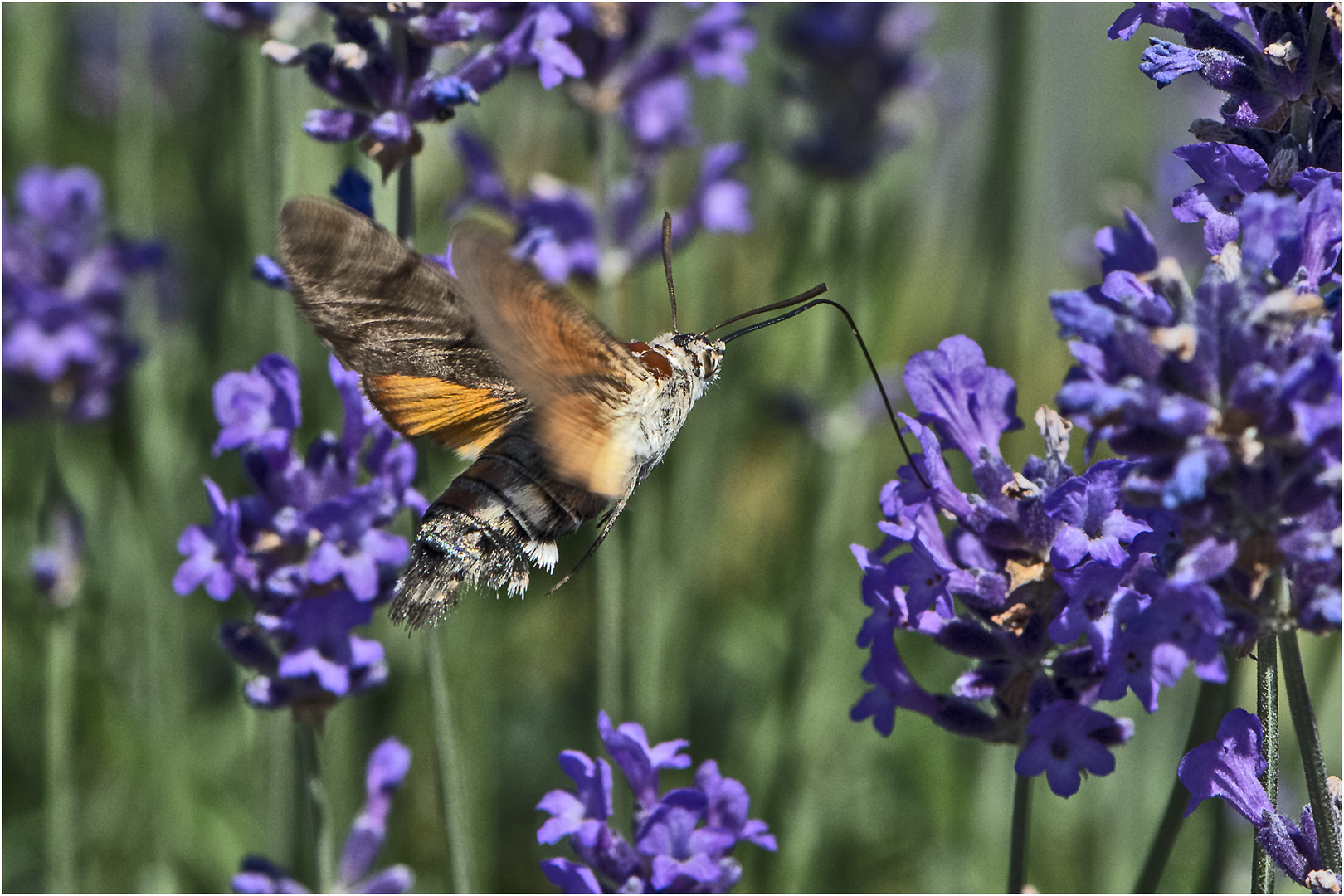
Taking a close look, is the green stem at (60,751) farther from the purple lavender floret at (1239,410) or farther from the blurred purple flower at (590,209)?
the purple lavender floret at (1239,410)

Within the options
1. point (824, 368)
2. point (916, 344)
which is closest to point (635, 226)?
point (824, 368)

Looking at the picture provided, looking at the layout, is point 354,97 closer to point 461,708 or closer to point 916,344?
point 461,708

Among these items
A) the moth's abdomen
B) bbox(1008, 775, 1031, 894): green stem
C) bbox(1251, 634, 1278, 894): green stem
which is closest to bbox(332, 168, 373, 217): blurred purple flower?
the moth's abdomen

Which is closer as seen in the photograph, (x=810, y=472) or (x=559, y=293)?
(x=559, y=293)

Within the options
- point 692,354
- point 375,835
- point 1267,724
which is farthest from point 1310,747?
point 375,835

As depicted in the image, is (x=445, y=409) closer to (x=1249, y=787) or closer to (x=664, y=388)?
(x=664, y=388)

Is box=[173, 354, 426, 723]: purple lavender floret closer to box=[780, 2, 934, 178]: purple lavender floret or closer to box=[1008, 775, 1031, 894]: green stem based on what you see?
box=[1008, 775, 1031, 894]: green stem
